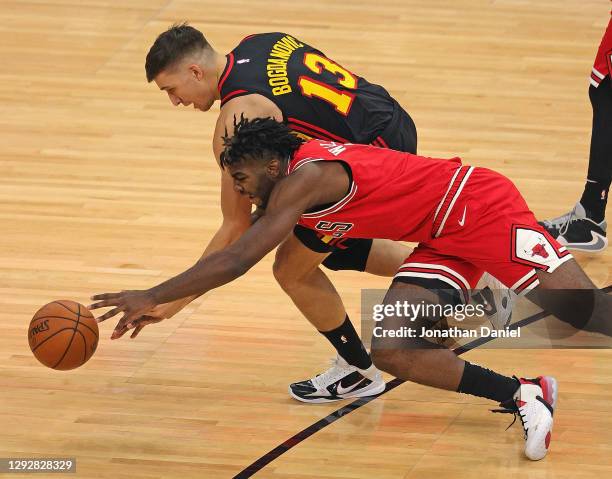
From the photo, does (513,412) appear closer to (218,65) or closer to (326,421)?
(326,421)

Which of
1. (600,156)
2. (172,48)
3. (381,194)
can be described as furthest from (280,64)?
(600,156)

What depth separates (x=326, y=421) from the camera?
605 centimetres

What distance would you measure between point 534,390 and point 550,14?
6.99 m

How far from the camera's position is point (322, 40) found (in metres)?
11.3

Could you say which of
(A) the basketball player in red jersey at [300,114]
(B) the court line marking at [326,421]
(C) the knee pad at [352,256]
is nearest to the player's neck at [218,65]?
(A) the basketball player in red jersey at [300,114]

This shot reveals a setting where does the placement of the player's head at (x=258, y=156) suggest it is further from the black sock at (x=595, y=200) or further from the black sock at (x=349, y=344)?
the black sock at (x=595, y=200)

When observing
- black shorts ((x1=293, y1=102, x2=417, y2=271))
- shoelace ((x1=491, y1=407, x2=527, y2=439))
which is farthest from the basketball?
shoelace ((x1=491, y1=407, x2=527, y2=439))

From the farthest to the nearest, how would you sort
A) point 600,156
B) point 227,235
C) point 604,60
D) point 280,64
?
point 600,156 < point 604,60 < point 280,64 < point 227,235

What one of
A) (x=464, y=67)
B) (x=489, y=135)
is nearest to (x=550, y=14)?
(x=464, y=67)

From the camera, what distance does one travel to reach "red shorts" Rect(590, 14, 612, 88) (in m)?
7.52

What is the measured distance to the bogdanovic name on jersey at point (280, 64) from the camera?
5.94 metres

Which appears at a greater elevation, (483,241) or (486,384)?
(483,241)

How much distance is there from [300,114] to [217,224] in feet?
7.90

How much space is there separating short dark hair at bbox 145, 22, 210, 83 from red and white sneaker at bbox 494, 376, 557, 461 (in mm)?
2192
